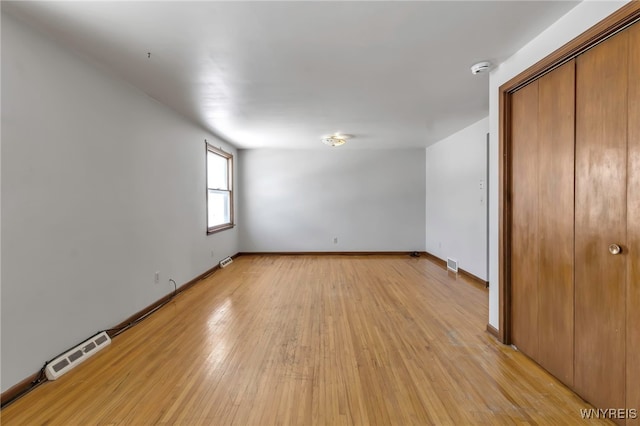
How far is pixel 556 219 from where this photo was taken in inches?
75.9

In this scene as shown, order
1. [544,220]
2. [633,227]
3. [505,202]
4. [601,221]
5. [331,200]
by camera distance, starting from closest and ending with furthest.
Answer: [633,227] < [601,221] < [544,220] < [505,202] < [331,200]

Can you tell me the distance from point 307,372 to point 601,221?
2.04 meters

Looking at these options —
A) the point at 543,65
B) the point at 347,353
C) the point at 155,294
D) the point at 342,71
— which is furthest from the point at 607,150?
the point at 155,294

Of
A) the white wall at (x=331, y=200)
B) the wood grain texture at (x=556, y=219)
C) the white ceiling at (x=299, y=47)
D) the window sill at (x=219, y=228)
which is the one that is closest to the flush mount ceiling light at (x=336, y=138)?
the white wall at (x=331, y=200)

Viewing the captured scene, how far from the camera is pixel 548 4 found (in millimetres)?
1701

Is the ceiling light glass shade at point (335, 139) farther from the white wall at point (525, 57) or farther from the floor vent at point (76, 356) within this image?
the floor vent at point (76, 356)

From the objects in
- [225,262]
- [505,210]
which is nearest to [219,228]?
[225,262]

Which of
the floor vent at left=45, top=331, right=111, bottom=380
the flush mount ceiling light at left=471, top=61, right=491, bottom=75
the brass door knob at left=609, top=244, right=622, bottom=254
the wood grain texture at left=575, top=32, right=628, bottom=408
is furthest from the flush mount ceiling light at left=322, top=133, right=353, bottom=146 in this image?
the floor vent at left=45, top=331, right=111, bottom=380

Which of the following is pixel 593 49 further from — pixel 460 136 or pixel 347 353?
pixel 460 136

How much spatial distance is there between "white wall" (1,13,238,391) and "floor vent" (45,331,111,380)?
0.20 feet

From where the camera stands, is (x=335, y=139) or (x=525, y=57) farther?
(x=335, y=139)

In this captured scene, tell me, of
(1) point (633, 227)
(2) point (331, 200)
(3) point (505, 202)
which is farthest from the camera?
(2) point (331, 200)

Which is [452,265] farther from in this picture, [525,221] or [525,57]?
[525,57]

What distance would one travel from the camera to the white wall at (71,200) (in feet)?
5.92
